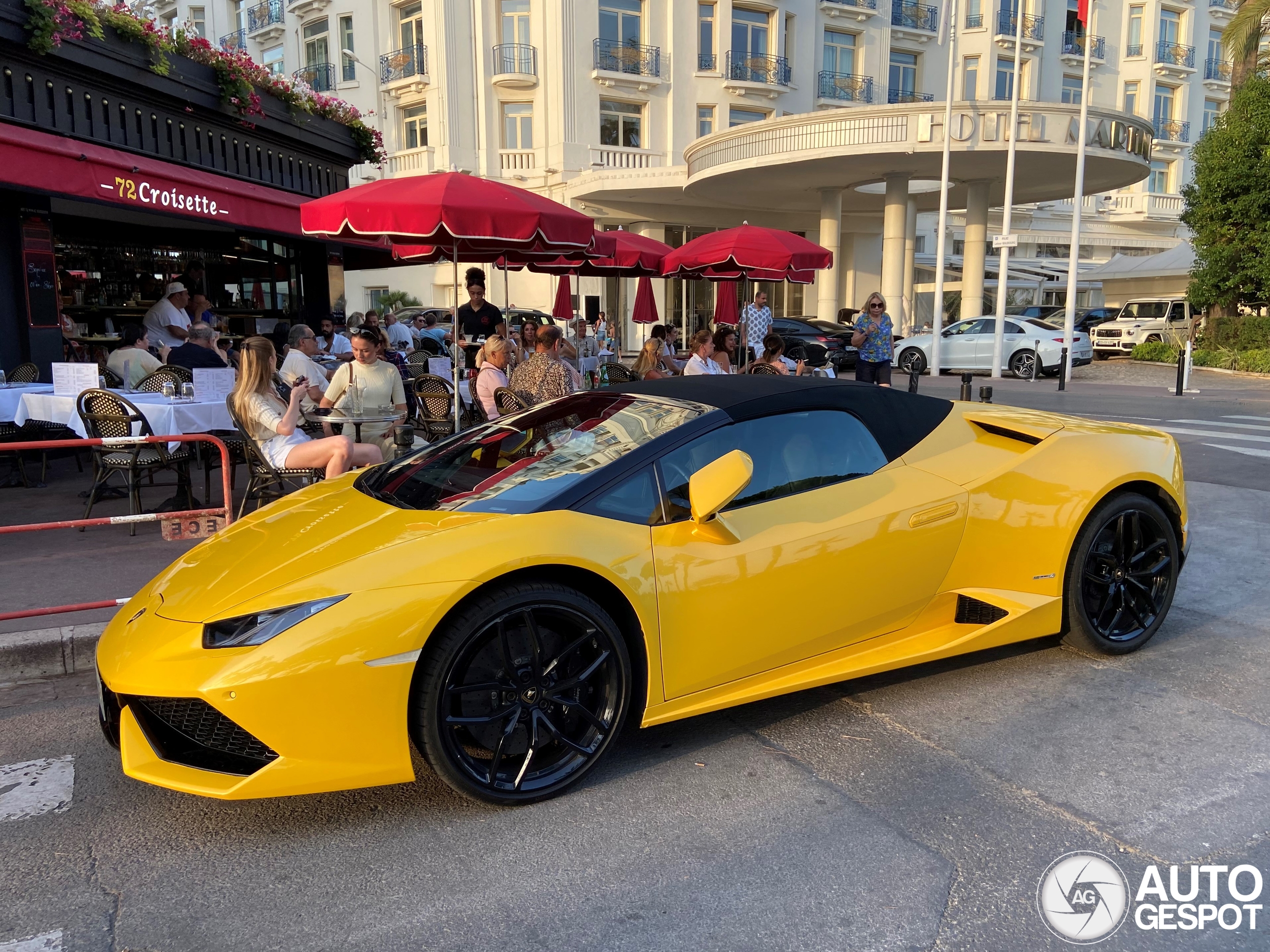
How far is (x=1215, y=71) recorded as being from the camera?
47.8 meters

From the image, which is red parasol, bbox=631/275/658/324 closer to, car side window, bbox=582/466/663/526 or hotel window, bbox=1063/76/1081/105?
car side window, bbox=582/466/663/526

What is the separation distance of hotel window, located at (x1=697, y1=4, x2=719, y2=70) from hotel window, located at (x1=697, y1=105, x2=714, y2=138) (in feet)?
4.55

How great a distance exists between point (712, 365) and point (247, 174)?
7537 mm

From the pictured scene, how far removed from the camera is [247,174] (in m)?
13.1

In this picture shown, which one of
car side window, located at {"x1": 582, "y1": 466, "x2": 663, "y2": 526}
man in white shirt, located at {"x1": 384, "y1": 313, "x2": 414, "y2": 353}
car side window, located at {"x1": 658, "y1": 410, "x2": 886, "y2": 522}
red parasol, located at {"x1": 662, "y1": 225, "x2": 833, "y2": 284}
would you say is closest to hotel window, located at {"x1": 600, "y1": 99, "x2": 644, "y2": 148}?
man in white shirt, located at {"x1": 384, "y1": 313, "x2": 414, "y2": 353}

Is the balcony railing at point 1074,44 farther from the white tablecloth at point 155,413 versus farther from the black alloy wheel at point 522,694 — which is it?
the black alloy wheel at point 522,694

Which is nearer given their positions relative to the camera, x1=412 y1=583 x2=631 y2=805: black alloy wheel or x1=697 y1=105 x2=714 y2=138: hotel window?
x1=412 y1=583 x2=631 y2=805: black alloy wheel

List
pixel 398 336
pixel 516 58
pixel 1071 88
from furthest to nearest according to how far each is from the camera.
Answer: pixel 1071 88
pixel 516 58
pixel 398 336

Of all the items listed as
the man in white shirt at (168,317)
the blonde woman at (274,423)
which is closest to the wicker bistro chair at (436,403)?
the blonde woman at (274,423)

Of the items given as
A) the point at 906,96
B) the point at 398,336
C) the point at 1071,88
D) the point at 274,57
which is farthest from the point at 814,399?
the point at 1071,88

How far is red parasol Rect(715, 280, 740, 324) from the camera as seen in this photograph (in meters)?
16.8

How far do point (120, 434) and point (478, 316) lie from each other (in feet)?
18.8

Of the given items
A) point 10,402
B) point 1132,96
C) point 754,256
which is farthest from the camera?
point 1132,96

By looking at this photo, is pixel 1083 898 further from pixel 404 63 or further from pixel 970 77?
pixel 970 77
